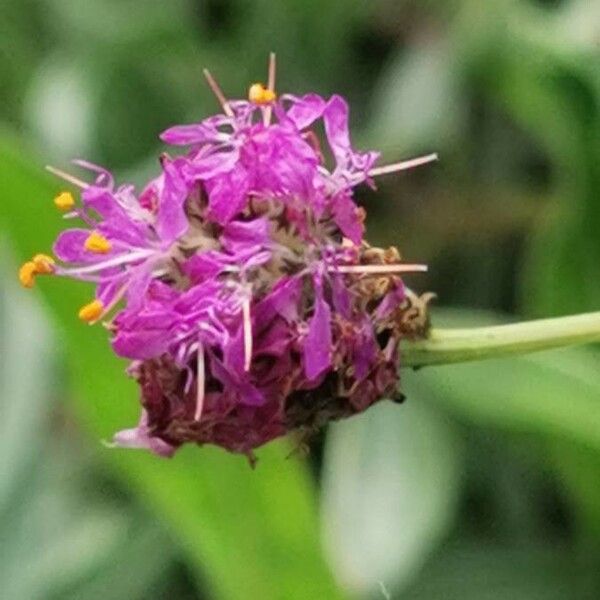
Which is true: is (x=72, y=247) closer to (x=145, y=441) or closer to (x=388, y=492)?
(x=145, y=441)

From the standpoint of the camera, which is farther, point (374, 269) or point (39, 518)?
point (39, 518)

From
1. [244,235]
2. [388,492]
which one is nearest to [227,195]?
[244,235]

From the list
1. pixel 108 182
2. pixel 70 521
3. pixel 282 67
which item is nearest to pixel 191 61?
pixel 282 67

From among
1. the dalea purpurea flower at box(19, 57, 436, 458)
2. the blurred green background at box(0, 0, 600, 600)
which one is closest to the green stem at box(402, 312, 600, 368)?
the dalea purpurea flower at box(19, 57, 436, 458)

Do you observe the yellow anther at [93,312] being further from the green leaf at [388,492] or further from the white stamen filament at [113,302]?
the green leaf at [388,492]

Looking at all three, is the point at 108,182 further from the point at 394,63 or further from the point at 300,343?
the point at 394,63

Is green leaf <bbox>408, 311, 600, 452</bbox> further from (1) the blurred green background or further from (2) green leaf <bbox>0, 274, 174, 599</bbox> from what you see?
(2) green leaf <bbox>0, 274, 174, 599</bbox>

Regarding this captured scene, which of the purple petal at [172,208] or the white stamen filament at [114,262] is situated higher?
the purple petal at [172,208]

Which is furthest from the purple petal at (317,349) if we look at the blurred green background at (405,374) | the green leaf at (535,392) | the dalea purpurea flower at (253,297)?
the green leaf at (535,392)
